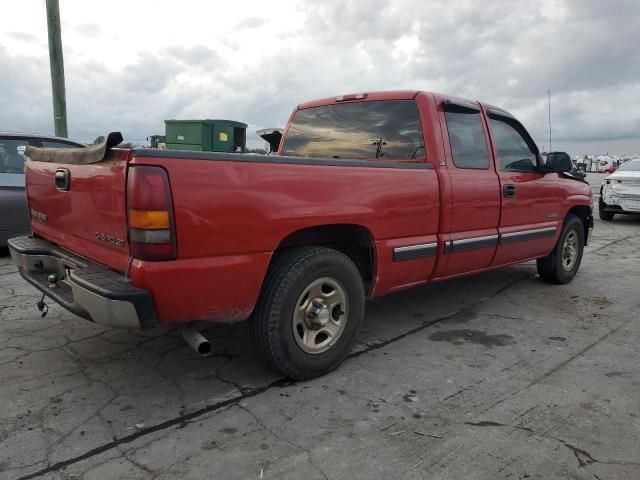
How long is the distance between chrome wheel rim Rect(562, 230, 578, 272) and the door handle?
5.26ft

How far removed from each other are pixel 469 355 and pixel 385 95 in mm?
2076

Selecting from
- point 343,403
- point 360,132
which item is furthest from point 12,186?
point 343,403

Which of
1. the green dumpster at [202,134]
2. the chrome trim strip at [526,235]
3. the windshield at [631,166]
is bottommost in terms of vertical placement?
the chrome trim strip at [526,235]

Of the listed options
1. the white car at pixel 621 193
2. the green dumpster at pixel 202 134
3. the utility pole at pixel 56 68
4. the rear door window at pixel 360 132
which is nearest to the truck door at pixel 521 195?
the rear door window at pixel 360 132

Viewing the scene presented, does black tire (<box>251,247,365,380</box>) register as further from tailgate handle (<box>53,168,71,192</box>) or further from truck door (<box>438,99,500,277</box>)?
tailgate handle (<box>53,168,71,192</box>)

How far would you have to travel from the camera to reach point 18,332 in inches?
153

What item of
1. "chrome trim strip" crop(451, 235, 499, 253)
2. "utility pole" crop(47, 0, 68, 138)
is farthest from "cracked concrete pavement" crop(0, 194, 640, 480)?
"utility pole" crop(47, 0, 68, 138)

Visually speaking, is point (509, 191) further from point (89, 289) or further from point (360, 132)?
point (89, 289)

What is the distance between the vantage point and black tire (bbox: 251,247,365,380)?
114 inches

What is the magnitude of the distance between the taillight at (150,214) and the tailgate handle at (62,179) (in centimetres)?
82

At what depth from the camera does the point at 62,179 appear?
122 inches

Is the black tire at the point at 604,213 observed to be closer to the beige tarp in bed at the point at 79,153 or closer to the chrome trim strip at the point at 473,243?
the chrome trim strip at the point at 473,243

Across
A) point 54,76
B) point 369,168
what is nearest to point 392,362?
point 369,168

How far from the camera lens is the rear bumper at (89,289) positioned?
243 centimetres
